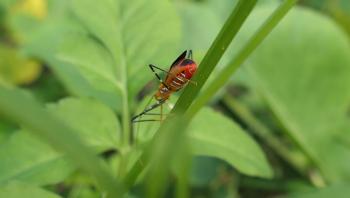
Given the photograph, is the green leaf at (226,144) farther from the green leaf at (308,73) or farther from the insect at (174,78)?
the green leaf at (308,73)

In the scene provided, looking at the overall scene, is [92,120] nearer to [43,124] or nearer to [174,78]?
[174,78]

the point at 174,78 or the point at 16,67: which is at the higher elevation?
the point at 174,78

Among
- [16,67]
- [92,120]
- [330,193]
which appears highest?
[330,193]

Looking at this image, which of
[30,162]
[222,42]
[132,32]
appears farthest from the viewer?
[132,32]

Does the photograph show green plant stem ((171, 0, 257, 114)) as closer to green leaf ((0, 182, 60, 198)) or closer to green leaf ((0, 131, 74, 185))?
green leaf ((0, 182, 60, 198))

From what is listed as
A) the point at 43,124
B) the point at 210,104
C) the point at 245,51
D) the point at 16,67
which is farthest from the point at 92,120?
the point at 16,67

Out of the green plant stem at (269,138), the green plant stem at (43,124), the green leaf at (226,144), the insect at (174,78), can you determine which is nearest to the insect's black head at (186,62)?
the insect at (174,78)
